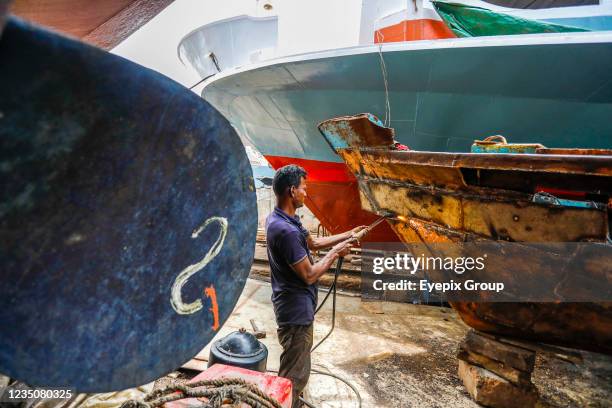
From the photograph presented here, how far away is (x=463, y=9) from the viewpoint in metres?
3.94

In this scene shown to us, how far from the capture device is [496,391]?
7.66ft

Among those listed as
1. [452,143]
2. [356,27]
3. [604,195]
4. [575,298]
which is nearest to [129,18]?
[604,195]

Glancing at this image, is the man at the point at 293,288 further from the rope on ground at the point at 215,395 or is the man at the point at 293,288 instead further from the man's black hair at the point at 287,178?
the rope on ground at the point at 215,395

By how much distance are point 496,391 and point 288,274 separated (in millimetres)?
1943

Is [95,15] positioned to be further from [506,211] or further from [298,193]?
[506,211]

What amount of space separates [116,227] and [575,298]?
2.47 metres

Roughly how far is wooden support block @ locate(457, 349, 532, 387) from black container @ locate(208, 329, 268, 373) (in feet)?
5.67

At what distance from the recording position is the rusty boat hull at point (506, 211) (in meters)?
1.68

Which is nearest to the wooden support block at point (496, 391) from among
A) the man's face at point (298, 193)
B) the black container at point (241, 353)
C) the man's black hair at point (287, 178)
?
the black container at point (241, 353)

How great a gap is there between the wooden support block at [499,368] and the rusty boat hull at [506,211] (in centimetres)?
25

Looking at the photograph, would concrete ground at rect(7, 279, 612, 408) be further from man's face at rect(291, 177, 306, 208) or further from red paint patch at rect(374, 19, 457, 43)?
red paint patch at rect(374, 19, 457, 43)

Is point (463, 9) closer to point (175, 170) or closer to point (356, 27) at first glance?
point (356, 27)

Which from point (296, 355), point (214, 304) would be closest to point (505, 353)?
point (296, 355)

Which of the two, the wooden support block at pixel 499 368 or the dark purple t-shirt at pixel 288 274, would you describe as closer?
the dark purple t-shirt at pixel 288 274
